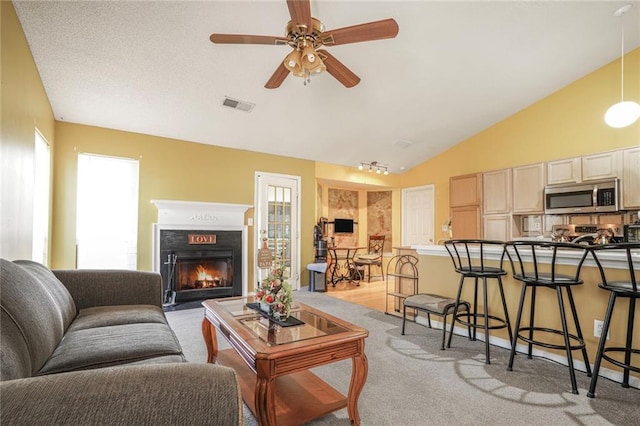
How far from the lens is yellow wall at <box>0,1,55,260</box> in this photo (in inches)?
90.4

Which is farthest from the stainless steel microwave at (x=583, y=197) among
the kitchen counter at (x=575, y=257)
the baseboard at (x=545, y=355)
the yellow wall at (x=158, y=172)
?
the yellow wall at (x=158, y=172)

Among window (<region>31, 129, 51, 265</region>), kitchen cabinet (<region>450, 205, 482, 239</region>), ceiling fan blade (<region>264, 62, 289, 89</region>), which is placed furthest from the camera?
kitchen cabinet (<region>450, 205, 482, 239</region>)

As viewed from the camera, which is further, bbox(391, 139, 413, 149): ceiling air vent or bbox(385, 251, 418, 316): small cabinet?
bbox(391, 139, 413, 149): ceiling air vent

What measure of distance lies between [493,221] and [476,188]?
27.2 inches

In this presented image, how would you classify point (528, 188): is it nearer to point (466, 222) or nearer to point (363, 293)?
point (466, 222)

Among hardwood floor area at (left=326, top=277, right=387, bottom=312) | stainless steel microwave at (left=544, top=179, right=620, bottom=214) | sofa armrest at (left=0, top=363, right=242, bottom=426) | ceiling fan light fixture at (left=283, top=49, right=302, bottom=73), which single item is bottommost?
hardwood floor area at (left=326, top=277, right=387, bottom=312)

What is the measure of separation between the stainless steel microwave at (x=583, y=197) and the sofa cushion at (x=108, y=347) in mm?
5153

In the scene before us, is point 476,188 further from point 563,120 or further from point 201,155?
point 201,155

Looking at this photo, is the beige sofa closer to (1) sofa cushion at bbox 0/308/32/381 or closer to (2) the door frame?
(1) sofa cushion at bbox 0/308/32/381

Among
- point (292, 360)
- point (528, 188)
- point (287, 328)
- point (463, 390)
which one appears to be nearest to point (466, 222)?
point (528, 188)

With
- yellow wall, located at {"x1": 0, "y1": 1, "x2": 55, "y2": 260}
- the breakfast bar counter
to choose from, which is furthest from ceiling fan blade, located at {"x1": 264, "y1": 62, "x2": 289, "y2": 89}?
the breakfast bar counter

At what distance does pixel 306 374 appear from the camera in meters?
2.35

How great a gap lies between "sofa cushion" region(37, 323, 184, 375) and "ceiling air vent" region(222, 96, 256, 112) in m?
3.19

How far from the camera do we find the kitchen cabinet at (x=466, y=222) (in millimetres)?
5645
